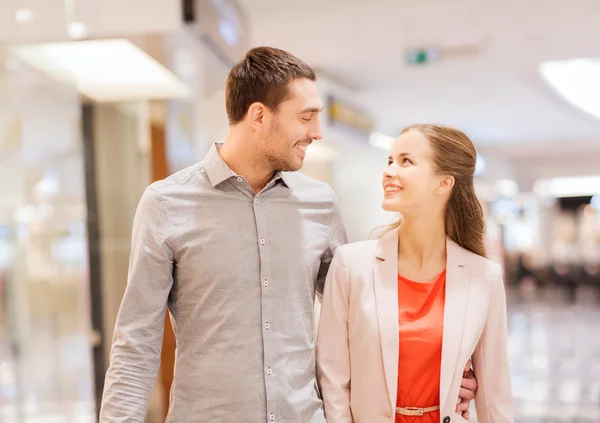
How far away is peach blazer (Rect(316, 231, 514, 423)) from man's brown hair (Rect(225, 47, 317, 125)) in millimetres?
545

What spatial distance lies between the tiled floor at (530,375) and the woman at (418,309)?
2.12 metres

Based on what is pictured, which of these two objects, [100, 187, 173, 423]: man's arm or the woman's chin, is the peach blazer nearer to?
the woman's chin

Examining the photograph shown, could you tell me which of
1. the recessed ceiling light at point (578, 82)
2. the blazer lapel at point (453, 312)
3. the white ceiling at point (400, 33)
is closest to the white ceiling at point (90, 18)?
the white ceiling at point (400, 33)

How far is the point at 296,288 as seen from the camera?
2.07m

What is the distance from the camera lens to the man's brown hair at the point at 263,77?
6.65ft

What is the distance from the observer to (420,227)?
2295 millimetres

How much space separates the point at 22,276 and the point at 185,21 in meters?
1.66

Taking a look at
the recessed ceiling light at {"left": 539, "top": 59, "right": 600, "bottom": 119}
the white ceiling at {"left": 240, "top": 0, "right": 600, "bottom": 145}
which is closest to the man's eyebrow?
the white ceiling at {"left": 240, "top": 0, "right": 600, "bottom": 145}

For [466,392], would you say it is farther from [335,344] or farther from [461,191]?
[461,191]

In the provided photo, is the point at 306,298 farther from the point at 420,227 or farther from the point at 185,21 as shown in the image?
the point at 185,21

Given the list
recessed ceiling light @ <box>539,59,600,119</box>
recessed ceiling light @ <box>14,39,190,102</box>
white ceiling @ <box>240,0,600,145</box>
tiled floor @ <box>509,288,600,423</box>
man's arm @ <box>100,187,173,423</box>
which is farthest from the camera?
recessed ceiling light @ <box>539,59,600,119</box>

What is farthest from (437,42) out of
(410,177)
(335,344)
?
(335,344)

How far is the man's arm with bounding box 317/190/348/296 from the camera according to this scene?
2.25 meters

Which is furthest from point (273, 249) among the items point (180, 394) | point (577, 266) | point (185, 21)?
point (577, 266)
